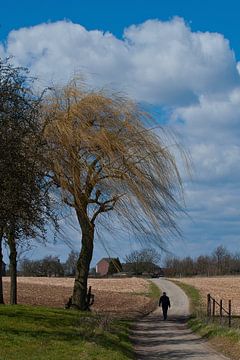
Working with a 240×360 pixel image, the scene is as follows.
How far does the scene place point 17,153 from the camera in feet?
50.3

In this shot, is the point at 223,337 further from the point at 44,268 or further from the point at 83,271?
the point at 44,268

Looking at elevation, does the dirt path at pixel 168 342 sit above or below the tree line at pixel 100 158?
below

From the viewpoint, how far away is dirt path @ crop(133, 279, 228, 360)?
17.2 m

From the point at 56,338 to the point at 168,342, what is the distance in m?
5.65

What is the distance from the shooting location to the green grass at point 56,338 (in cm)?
1391

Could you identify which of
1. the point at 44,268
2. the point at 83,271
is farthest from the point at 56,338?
the point at 44,268

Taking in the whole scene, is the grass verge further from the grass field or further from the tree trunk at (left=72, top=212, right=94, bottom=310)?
the tree trunk at (left=72, top=212, right=94, bottom=310)

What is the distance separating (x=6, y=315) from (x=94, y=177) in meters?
6.65

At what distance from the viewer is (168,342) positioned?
69.0 feet

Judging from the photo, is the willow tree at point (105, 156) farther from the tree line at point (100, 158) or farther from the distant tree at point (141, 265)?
the distant tree at point (141, 265)

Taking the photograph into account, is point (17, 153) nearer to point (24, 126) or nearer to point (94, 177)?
point (24, 126)

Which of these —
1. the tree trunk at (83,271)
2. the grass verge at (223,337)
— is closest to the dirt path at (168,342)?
the grass verge at (223,337)

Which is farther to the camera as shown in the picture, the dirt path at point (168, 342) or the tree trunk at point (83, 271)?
the tree trunk at point (83, 271)

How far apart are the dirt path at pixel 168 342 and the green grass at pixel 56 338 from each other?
666 mm
